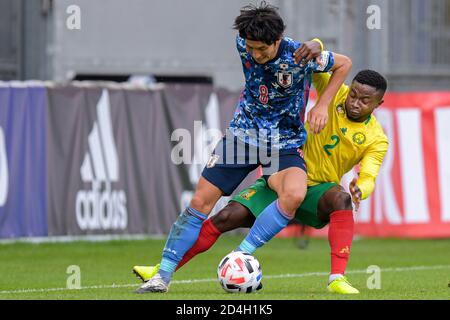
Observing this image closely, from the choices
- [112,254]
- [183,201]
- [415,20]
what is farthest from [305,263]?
[415,20]

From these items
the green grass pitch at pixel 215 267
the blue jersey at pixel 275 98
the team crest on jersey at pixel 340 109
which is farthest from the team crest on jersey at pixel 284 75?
the green grass pitch at pixel 215 267

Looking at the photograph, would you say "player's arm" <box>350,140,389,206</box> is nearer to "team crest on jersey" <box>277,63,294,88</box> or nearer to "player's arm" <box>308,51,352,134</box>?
"player's arm" <box>308,51,352,134</box>

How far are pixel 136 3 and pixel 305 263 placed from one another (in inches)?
351

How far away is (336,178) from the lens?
31.4ft

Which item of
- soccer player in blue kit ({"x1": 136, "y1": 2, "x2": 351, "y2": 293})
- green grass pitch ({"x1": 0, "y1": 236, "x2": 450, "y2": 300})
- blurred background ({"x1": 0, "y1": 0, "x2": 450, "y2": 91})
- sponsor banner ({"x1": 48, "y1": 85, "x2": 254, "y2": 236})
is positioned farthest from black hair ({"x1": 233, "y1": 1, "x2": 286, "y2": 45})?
blurred background ({"x1": 0, "y1": 0, "x2": 450, "y2": 91})

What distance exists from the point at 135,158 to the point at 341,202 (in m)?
8.20

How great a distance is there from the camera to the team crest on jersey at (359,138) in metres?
9.52

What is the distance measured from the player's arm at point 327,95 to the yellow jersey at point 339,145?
15.8 inches

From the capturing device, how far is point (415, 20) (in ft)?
73.7

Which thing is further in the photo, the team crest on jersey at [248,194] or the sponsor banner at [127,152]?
the sponsor banner at [127,152]

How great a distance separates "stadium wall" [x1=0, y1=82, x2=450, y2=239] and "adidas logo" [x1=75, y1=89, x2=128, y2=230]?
1cm

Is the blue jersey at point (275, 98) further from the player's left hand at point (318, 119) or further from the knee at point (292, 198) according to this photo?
the knee at point (292, 198)

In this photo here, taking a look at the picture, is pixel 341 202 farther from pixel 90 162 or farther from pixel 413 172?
pixel 413 172
